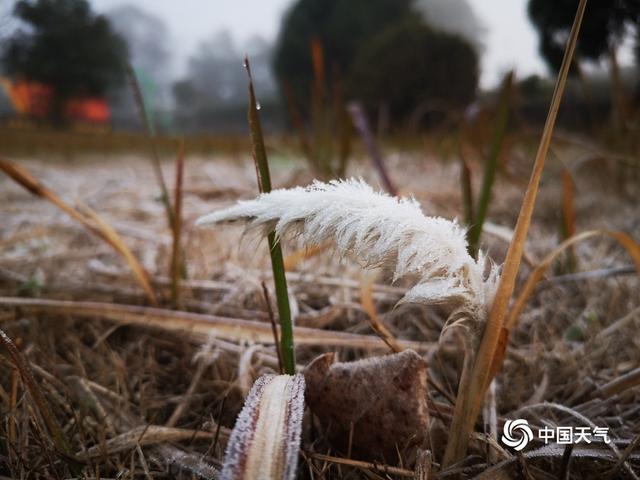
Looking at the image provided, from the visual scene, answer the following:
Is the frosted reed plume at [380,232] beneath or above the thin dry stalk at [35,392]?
above

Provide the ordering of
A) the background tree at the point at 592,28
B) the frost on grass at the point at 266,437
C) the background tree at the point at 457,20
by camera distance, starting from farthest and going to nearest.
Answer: the background tree at the point at 457,20 → the background tree at the point at 592,28 → the frost on grass at the point at 266,437

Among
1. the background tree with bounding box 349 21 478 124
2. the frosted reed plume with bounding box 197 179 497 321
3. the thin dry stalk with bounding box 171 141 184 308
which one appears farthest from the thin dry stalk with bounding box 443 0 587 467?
the background tree with bounding box 349 21 478 124

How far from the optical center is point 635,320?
80cm

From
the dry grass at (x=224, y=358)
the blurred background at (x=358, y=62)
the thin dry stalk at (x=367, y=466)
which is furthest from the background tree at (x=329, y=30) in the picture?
the thin dry stalk at (x=367, y=466)

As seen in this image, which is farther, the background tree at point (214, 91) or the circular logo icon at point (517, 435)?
the background tree at point (214, 91)

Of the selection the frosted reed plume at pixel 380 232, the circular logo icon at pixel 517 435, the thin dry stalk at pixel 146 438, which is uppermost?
the frosted reed plume at pixel 380 232

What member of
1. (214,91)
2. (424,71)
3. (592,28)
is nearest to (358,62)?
(424,71)

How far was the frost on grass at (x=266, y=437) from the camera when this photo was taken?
11.6 inches

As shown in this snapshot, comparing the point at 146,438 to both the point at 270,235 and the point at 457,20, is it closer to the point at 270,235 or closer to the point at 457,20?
the point at 270,235

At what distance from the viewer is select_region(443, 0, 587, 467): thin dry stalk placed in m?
0.37

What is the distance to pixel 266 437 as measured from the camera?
0.32 m

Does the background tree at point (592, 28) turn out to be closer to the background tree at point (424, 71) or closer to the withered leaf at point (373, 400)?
the withered leaf at point (373, 400)

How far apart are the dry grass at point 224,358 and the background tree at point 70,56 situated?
6.43 meters

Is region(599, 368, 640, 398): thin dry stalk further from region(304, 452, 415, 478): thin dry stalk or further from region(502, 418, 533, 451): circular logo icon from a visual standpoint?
region(304, 452, 415, 478): thin dry stalk
